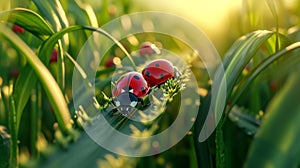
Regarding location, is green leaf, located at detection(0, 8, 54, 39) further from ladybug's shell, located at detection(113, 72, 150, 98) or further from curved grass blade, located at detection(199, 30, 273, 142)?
curved grass blade, located at detection(199, 30, 273, 142)

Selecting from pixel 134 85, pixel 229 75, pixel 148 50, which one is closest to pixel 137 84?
pixel 134 85

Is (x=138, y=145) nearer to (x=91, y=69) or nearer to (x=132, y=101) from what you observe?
(x=132, y=101)

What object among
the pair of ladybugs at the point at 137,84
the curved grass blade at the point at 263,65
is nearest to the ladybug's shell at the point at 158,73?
the pair of ladybugs at the point at 137,84

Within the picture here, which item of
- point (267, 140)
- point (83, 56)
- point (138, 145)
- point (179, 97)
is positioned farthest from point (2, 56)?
point (267, 140)

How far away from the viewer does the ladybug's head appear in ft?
2.27

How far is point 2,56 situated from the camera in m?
1.46

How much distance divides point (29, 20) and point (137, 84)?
0.18 metres

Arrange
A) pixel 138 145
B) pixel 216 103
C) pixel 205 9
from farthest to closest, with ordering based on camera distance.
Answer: pixel 205 9
pixel 216 103
pixel 138 145

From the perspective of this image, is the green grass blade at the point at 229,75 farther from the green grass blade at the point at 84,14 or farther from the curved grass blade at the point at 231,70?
the green grass blade at the point at 84,14

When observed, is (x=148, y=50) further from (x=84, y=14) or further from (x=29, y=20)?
(x=29, y=20)

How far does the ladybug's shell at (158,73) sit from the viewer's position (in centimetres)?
79

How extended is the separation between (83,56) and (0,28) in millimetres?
362

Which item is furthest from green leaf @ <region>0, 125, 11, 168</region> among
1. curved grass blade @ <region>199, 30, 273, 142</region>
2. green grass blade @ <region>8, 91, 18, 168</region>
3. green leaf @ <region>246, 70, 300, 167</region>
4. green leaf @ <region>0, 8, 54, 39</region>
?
green leaf @ <region>246, 70, 300, 167</region>

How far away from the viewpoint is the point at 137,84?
753 mm
